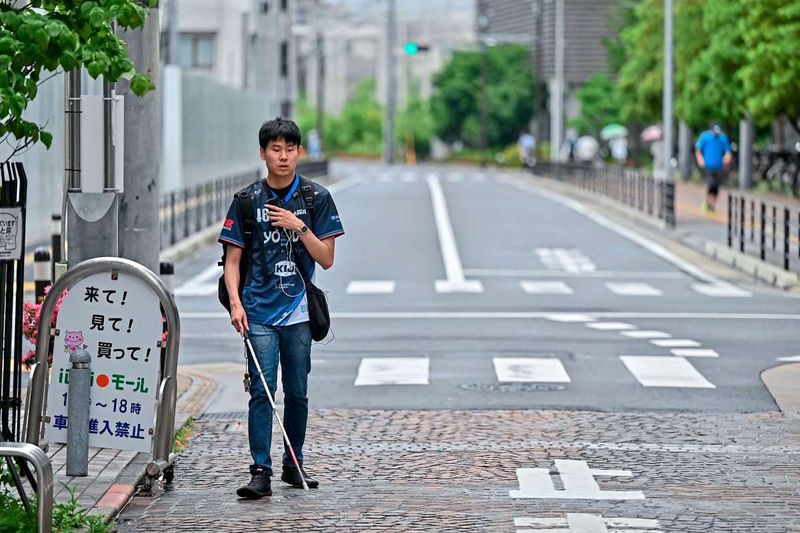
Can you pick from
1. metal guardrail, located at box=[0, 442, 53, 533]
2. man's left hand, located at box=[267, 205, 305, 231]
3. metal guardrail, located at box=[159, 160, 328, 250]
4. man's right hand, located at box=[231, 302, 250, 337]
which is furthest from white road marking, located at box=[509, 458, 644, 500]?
metal guardrail, located at box=[159, 160, 328, 250]

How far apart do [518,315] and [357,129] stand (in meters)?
113

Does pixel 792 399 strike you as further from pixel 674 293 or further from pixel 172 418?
pixel 674 293

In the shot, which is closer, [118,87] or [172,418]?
[172,418]

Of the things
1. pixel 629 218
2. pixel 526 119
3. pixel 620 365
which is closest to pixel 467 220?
pixel 629 218

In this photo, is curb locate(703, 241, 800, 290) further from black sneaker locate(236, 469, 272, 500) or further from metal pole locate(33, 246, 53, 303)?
black sneaker locate(236, 469, 272, 500)

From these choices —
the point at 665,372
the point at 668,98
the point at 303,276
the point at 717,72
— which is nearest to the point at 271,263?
the point at 303,276

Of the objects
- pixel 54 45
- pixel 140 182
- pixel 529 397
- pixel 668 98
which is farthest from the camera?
pixel 668 98

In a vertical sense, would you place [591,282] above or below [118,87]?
below

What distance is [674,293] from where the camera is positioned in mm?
24141

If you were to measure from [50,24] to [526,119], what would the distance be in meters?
113

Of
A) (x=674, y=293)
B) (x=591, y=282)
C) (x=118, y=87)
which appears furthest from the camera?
(x=591, y=282)

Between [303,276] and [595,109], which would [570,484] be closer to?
[303,276]

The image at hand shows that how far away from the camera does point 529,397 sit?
46.2 feet

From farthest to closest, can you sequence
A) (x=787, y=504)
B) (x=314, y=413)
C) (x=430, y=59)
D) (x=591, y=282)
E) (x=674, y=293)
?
(x=430, y=59)
(x=591, y=282)
(x=674, y=293)
(x=314, y=413)
(x=787, y=504)
